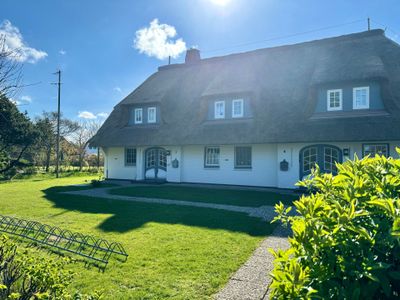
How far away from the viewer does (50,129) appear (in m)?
32.5

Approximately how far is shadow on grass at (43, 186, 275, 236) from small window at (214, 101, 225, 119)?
8.36m

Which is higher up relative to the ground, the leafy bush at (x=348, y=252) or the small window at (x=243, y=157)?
the small window at (x=243, y=157)

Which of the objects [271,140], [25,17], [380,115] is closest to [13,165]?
[25,17]

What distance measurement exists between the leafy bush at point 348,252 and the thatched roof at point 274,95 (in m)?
12.9

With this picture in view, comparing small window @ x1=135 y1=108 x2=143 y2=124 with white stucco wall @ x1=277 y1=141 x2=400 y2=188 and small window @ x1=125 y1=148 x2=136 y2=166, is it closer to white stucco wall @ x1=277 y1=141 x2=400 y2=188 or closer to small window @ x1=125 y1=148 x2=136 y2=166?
small window @ x1=125 y1=148 x2=136 y2=166

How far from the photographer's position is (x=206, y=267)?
5.22m

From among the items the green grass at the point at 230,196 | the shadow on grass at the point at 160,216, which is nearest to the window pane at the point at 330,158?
the green grass at the point at 230,196

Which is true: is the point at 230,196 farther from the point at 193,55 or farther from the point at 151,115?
the point at 193,55

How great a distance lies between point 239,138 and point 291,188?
4.10m

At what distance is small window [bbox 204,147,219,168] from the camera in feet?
58.1

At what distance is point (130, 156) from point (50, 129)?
17.4m

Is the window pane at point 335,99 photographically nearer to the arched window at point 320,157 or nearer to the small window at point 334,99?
the small window at point 334,99

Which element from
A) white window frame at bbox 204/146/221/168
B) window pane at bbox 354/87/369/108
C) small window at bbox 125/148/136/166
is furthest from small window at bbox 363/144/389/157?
small window at bbox 125/148/136/166

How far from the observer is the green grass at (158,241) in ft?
14.8
